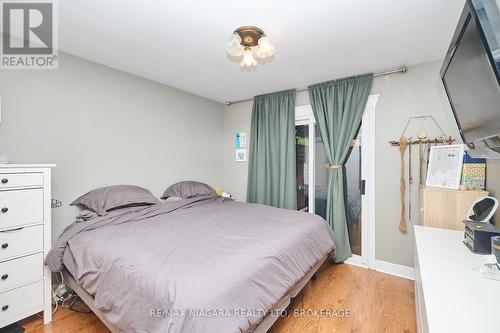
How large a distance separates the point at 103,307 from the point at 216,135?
3.05 m

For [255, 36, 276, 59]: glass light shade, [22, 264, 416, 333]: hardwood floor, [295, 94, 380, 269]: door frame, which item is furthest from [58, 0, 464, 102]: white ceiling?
[22, 264, 416, 333]: hardwood floor

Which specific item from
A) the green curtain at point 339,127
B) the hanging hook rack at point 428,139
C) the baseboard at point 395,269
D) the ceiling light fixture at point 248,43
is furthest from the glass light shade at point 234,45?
the baseboard at point 395,269

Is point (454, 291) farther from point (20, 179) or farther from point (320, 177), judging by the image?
point (20, 179)

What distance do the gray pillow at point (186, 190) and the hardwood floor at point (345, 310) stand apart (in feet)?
5.01

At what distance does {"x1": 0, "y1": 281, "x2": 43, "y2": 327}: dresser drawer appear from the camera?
5.34ft

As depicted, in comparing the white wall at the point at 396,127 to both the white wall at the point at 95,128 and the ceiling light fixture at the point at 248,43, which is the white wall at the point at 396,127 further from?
the white wall at the point at 95,128

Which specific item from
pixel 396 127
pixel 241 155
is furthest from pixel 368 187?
pixel 241 155

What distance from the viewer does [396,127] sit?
2.64 m

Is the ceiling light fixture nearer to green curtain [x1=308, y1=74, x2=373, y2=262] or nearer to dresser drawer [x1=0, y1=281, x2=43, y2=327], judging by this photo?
green curtain [x1=308, y1=74, x2=373, y2=262]

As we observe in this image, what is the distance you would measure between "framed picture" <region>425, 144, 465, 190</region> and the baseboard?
1062 mm

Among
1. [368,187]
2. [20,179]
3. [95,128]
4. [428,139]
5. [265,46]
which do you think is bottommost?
[368,187]

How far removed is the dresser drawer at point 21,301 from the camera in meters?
1.63

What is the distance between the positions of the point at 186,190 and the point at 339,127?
Answer: 7.40 feet

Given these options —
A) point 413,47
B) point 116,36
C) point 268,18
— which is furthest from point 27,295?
point 413,47
